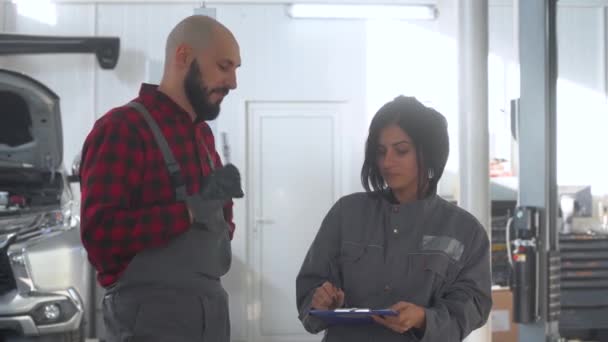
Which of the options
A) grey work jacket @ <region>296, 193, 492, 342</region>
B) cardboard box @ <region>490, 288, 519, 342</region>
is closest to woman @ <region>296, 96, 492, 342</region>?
grey work jacket @ <region>296, 193, 492, 342</region>

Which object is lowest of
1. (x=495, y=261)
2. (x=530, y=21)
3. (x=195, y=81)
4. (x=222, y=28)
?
(x=495, y=261)

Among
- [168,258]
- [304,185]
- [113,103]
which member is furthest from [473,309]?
[113,103]

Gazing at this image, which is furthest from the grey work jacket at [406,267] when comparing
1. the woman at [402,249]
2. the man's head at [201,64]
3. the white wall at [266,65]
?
the white wall at [266,65]

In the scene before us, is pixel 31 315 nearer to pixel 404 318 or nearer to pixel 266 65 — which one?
pixel 404 318

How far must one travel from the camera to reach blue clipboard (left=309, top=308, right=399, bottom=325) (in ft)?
4.83

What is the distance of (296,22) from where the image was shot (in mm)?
7387

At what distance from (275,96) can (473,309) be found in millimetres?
5891

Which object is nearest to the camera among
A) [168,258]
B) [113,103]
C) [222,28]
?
[168,258]

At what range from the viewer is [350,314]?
4.91ft

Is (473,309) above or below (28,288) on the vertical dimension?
above

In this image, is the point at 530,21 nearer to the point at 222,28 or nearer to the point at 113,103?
the point at 222,28

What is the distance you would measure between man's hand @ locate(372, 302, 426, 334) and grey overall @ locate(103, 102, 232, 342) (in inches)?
19.1

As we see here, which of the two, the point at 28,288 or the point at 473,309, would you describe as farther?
the point at 28,288

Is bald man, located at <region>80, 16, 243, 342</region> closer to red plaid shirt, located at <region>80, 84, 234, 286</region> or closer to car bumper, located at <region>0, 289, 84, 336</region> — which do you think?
red plaid shirt, located at <region>80, 84, 234, 286</region>
